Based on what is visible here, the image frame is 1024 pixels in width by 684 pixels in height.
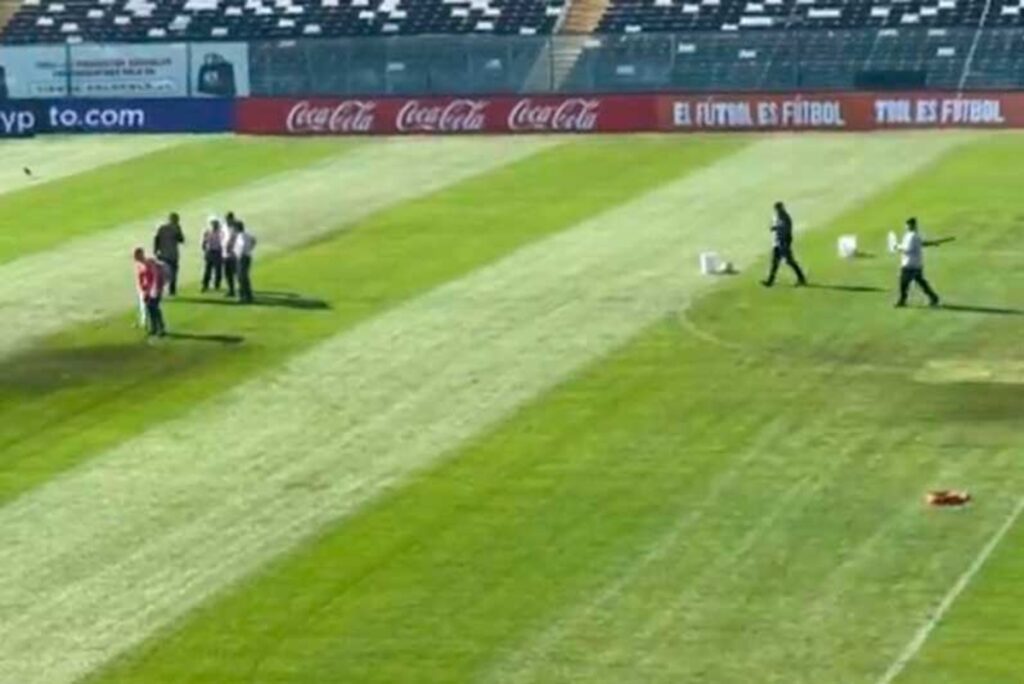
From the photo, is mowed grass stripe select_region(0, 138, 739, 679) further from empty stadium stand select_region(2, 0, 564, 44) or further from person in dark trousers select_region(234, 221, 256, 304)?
empty stadium stand select_region(2, 0, 564, 44)

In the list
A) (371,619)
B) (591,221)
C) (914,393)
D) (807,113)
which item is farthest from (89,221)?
(371,619)

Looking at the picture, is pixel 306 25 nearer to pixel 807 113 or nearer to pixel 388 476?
pixel 807 113

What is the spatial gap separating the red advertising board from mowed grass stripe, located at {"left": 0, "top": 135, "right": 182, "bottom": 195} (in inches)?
131

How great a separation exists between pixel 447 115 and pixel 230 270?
29.9m

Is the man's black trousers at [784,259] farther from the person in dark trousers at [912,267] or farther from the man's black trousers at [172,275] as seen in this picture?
the man's black trousers at [172,275]

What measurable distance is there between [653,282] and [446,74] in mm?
33411

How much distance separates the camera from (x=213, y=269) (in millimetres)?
53219

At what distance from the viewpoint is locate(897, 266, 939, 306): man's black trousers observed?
4866 cm

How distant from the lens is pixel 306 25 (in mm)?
94438

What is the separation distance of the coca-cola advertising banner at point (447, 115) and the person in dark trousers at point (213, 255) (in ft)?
90.4

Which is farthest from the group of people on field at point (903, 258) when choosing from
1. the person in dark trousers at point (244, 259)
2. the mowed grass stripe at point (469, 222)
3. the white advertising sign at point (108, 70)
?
the white advertising sign at point (108, 70)

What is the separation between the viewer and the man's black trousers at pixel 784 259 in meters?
51.4

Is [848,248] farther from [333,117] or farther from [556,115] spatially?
[333,117]

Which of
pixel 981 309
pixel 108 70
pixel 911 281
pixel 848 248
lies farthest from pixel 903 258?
pixel 108 70
